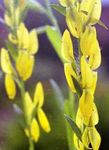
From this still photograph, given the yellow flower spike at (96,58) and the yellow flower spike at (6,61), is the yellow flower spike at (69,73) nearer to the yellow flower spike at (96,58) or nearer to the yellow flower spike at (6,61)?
the yellow flower spike at (96,58)

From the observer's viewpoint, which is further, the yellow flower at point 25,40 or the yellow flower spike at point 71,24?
the yellow flower at point 25,40

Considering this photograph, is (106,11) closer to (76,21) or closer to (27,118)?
(27,118)

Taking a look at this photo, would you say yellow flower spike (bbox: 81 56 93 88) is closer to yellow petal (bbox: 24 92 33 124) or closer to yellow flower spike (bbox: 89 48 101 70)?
yellow flower spike (bbox: 89 48 101 70)

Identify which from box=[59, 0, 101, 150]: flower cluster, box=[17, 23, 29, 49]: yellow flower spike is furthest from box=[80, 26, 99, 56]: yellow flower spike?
box=[17, 23, 29, 49]: yellow flower spike

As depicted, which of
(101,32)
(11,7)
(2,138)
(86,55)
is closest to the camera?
(86,55)

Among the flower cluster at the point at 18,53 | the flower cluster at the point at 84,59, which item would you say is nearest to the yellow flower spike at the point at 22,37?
the flower cluster at the point at 18,53

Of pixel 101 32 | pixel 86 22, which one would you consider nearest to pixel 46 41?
pixel 101 32

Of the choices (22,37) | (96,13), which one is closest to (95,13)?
(96,13)
